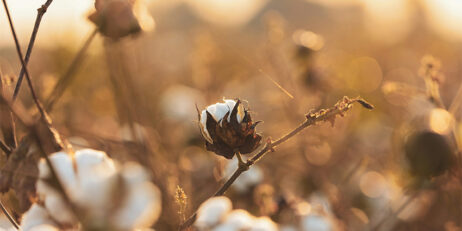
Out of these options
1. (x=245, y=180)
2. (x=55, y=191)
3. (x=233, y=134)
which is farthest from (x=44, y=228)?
(x=245, y=180)

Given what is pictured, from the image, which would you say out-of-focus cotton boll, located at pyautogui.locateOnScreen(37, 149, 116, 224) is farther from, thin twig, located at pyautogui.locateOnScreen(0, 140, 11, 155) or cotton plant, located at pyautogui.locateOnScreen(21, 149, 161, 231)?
thin twig, located at pyautogui.locateOnScreen(0, 140, 11, 155)

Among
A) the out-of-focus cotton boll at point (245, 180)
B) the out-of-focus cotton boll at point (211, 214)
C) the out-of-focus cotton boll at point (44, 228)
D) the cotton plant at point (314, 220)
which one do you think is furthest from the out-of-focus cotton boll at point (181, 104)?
the out-of-focus cotton boll at point (44, 228)

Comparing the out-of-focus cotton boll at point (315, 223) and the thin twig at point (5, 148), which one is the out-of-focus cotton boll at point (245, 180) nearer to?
the out-of-focus cotton boll at point (315, 223)

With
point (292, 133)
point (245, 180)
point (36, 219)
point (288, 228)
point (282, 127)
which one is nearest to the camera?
point (36, 219)

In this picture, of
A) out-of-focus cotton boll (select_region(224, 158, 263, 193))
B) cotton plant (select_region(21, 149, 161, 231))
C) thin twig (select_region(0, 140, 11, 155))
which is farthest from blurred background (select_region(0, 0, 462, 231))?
cotton plant (select_region(21, 149, 161, 231))

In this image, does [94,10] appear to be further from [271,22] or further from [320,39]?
[320,39]

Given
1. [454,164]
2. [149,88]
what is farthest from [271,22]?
[149,88]

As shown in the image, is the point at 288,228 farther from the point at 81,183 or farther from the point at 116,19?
the point at 81,183
